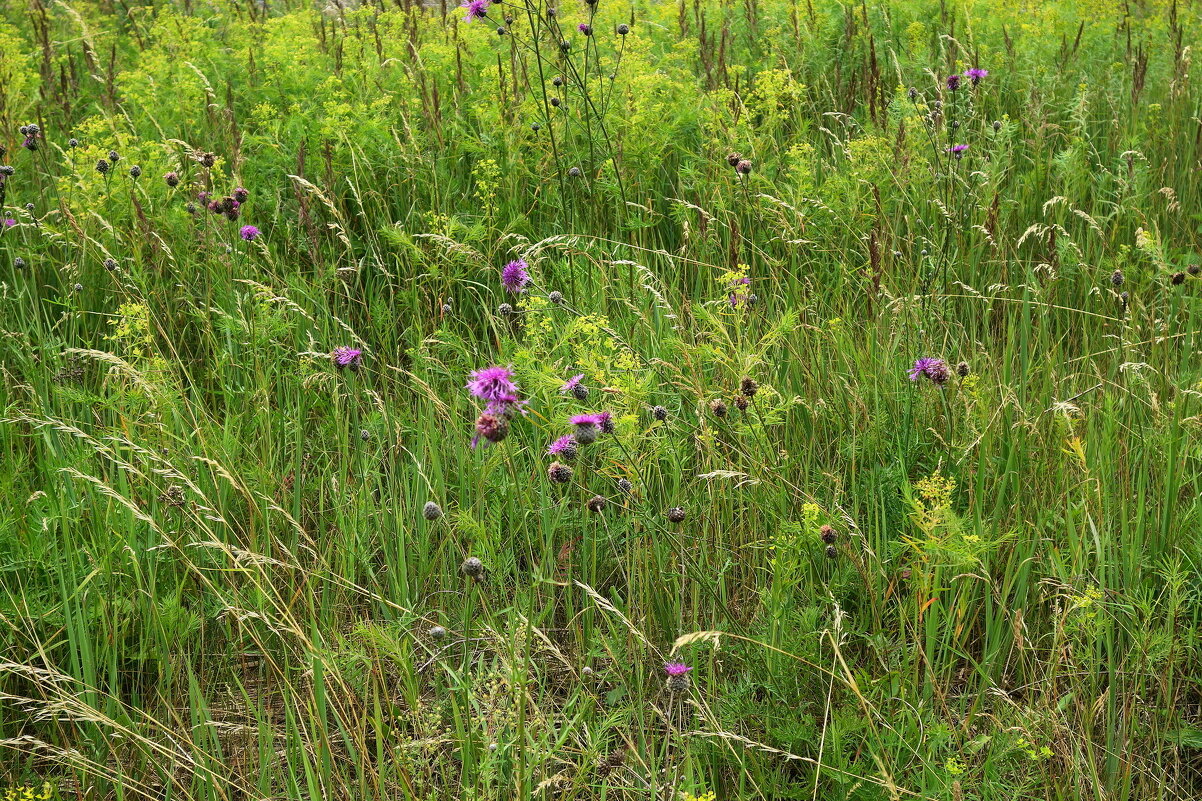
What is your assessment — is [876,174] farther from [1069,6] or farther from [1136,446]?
[1069,6]

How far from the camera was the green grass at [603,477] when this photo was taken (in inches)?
67.8

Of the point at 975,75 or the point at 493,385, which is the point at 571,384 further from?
the point at 975,75

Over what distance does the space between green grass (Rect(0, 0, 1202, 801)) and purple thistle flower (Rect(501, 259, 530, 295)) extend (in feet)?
0.47

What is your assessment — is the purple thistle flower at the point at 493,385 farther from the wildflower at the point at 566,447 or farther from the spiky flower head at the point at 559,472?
the wildflower at the point at 566,447

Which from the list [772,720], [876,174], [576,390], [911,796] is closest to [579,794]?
[772,720]

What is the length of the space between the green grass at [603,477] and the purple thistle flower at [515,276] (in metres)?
0.14

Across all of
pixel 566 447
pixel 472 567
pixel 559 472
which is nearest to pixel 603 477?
pixel 566 447

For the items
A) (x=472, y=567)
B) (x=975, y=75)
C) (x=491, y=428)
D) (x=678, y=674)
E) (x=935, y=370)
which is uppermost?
(x=975, y=75)

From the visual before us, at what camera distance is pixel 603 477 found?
2.39 metres

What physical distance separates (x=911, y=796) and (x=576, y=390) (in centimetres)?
94

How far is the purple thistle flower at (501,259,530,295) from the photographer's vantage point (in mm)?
2418

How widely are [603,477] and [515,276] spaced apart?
549mm

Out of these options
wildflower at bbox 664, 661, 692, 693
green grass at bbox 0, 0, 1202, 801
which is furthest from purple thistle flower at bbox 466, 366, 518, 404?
wildflower at bbox 664, 661, 692, 693

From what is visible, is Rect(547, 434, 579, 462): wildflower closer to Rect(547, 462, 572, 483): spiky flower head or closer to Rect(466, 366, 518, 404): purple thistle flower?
Rect(547, 462, 572, 483): spiky flower head
